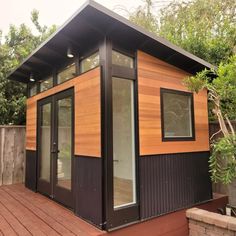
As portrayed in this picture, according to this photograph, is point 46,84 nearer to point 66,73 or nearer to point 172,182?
point 66,73

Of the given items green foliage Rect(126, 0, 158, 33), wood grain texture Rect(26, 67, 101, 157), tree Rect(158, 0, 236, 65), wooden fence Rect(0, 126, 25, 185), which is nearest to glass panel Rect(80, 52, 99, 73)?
wood grain texture Rect(26, 67, 101, 157)

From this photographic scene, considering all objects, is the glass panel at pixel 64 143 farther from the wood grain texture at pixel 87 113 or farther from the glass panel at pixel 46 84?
the glass panel at pixel 46 84

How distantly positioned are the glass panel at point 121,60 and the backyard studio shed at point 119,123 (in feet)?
0.05

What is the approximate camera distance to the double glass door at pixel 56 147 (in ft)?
13.1

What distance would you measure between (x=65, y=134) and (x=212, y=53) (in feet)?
14.2

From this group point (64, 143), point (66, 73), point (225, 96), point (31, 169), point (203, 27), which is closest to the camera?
point (225, 96)

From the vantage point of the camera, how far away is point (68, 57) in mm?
4117

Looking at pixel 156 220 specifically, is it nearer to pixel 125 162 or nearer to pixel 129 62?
pixel 125 162

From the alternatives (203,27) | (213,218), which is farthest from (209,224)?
(203,27)

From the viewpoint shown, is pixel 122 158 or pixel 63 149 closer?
pixel 122 158

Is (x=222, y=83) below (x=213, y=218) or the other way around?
the other way around

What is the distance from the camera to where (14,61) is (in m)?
7.02

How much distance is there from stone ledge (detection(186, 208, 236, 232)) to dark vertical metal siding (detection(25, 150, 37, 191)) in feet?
10.3

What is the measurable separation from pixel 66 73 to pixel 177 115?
2054 mm
